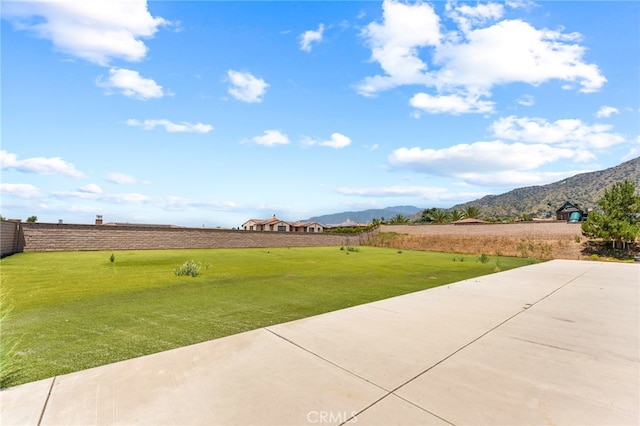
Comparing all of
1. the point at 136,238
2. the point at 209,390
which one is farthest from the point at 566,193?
the point at 209,390

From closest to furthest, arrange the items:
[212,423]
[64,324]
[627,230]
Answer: [212,423] < [64,324] < [627,230]

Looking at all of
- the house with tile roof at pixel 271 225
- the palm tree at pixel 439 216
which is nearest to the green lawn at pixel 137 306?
the house with tile roof at pixel 271 225

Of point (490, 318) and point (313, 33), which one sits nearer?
point (490, 318)

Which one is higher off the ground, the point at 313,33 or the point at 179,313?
the point at 313,33

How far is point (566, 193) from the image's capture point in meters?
90.6

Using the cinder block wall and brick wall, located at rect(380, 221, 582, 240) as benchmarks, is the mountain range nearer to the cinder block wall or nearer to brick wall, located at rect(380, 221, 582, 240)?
brick wall, located at rect(380, 221, 582, 240)

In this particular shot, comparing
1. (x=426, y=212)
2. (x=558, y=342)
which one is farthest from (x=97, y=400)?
(x=426, y=212)

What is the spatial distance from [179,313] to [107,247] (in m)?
18.7

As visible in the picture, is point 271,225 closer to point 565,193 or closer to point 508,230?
point 508,230

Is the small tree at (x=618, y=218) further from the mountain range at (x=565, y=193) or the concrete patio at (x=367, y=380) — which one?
the mountain range at (x=565, y=193)

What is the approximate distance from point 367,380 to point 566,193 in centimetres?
11408

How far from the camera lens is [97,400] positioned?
2.68 metres

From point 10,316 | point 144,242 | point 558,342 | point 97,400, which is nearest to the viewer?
point 97,400

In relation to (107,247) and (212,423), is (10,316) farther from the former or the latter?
(107,247)
